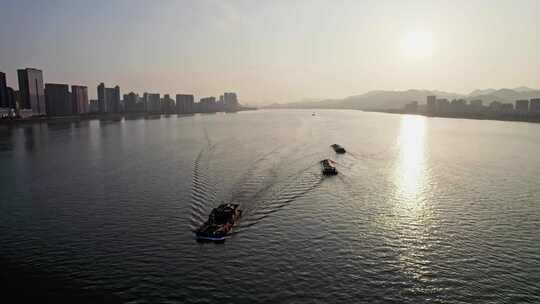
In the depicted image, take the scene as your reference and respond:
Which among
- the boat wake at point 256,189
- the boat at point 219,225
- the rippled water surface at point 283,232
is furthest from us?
the boat wake at point 256,189

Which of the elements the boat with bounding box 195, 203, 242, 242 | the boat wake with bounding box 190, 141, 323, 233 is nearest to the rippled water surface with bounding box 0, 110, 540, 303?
the boat wake with bounding box 190, 141, 323, 233

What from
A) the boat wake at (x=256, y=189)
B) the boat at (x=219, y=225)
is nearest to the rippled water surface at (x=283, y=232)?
the boat wake at (x=256, y=189)

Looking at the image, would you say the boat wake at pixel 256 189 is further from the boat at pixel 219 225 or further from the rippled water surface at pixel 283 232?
the boat at pixel 219 225

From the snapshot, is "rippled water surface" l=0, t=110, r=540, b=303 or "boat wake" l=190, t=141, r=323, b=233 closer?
"rippled water surface" l=0, t=110, r=540, b=303

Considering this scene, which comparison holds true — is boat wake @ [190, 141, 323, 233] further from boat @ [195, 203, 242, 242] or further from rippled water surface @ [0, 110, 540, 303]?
boat @ [195, 203, 242, 242]

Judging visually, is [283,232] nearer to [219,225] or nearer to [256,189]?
[219,225]

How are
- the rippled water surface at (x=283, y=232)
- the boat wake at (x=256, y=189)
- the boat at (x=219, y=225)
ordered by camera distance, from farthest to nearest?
the boat wake at (x=256, y=189) < the boat at (x=219, y=225) < the rippled water surface at (x=283, y=232)
